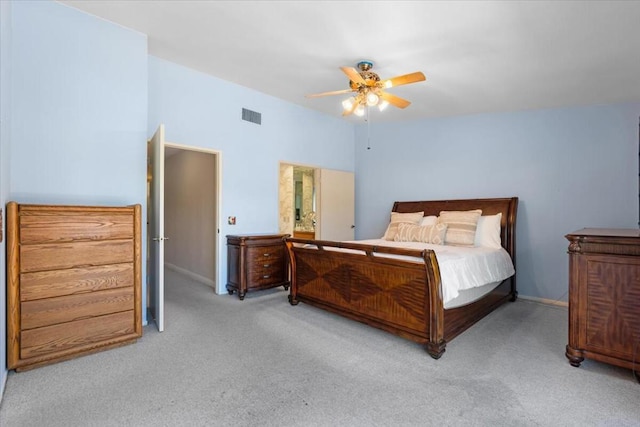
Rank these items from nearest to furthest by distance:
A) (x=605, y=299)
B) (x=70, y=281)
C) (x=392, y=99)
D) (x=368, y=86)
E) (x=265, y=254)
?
(x=605, y=299) → (x=70, y=281) → (x=368, y=86) → (x=392, y=99) → (x=265, y=254)

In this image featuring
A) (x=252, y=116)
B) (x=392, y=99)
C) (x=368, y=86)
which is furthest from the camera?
(x=252, y=116)

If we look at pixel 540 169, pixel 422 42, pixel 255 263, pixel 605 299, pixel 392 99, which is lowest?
pixel 255 263

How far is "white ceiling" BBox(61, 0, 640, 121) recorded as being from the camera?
2486 mm

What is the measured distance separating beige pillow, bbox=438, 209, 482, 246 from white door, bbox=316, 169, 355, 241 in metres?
1.97

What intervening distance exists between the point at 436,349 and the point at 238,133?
3572 mm

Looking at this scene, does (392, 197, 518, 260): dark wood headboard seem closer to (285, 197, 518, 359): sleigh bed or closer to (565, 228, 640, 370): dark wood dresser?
(285, 197, 518, 359): sleigh bed

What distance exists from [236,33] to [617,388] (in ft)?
13.3

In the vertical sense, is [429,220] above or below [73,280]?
above

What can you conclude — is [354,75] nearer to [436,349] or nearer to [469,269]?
[469,269]

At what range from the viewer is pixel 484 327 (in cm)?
318

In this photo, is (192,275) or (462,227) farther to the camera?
(192,275)

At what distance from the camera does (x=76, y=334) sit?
2418 mm

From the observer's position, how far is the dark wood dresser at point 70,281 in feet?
7.20

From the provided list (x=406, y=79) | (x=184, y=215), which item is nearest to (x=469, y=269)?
(x=406, y=79)
